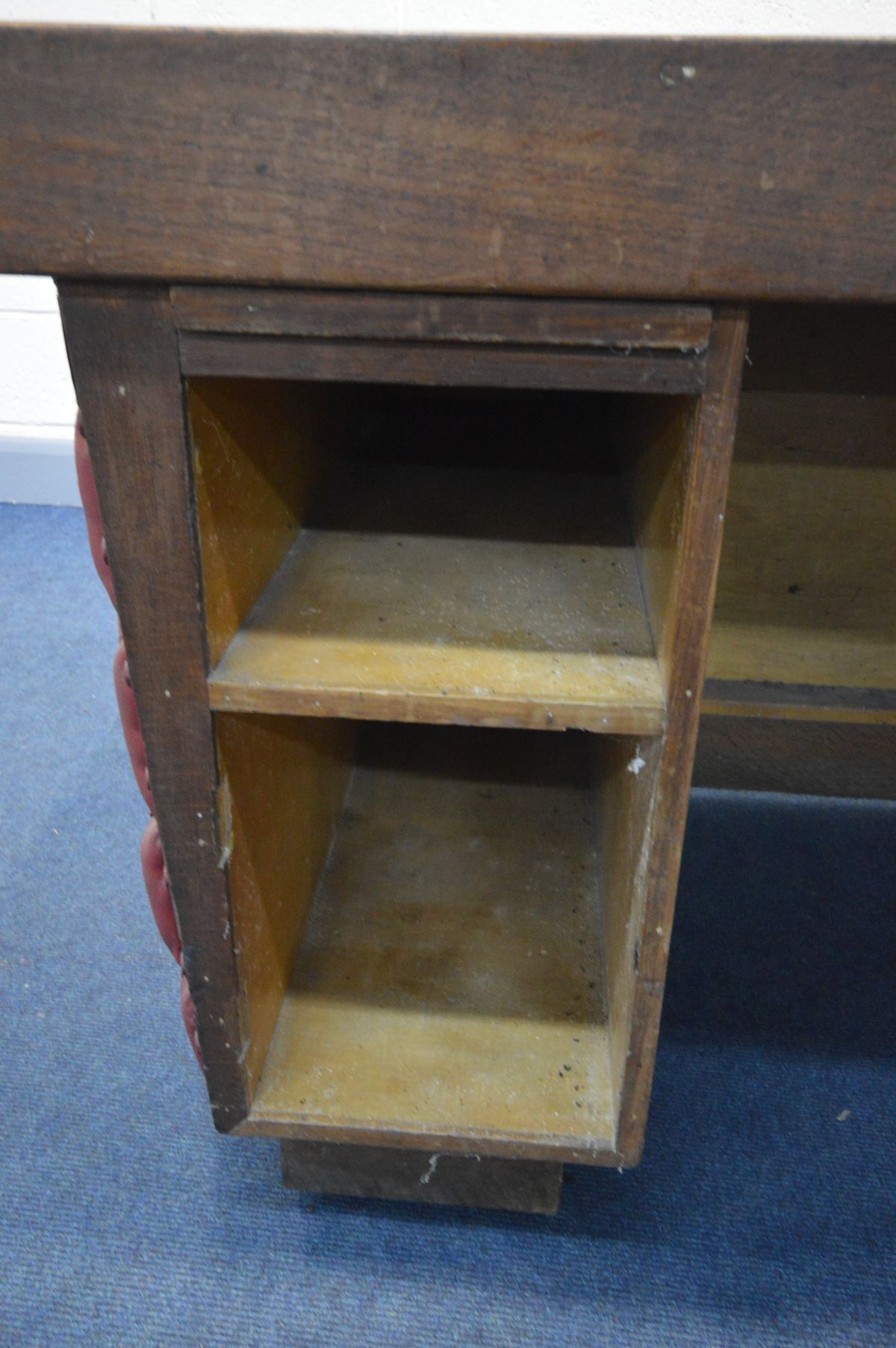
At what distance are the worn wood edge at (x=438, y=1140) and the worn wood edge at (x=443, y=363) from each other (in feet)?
1.61

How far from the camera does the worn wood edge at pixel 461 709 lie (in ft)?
1.65

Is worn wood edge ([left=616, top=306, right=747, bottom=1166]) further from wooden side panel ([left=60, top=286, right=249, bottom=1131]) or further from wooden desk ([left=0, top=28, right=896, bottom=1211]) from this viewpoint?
wooden side panel ([left=60, top=286, right=249, bottom=1131])

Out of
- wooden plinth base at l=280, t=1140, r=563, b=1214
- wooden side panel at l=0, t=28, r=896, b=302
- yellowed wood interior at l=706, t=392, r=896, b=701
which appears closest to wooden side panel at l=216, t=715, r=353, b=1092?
wooden plinth base at l=280, t=1140, r=563, b=1214

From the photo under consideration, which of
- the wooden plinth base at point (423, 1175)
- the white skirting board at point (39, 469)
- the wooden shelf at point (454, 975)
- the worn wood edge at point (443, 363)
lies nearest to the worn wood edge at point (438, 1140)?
the wooden shelf at point (454, 975)

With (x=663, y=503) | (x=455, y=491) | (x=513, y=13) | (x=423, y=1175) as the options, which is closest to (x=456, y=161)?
(x=663, y=503)

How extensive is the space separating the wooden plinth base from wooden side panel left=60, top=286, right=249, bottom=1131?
21 cm

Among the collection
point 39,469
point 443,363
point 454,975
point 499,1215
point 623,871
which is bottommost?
point 39,469

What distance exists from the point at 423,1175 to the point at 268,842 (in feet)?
1.07

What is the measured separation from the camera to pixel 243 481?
0.56 metres

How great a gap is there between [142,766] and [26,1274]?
473mm

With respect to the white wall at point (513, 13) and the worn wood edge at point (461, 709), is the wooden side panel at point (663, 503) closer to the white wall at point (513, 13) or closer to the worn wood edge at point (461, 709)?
the worn wood edge at point (461, 709)

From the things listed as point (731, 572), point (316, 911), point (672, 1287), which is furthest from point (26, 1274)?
point (731, 572)

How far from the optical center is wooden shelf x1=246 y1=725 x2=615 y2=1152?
658 millimetres

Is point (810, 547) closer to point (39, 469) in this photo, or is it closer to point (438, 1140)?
point (438, 1140)
